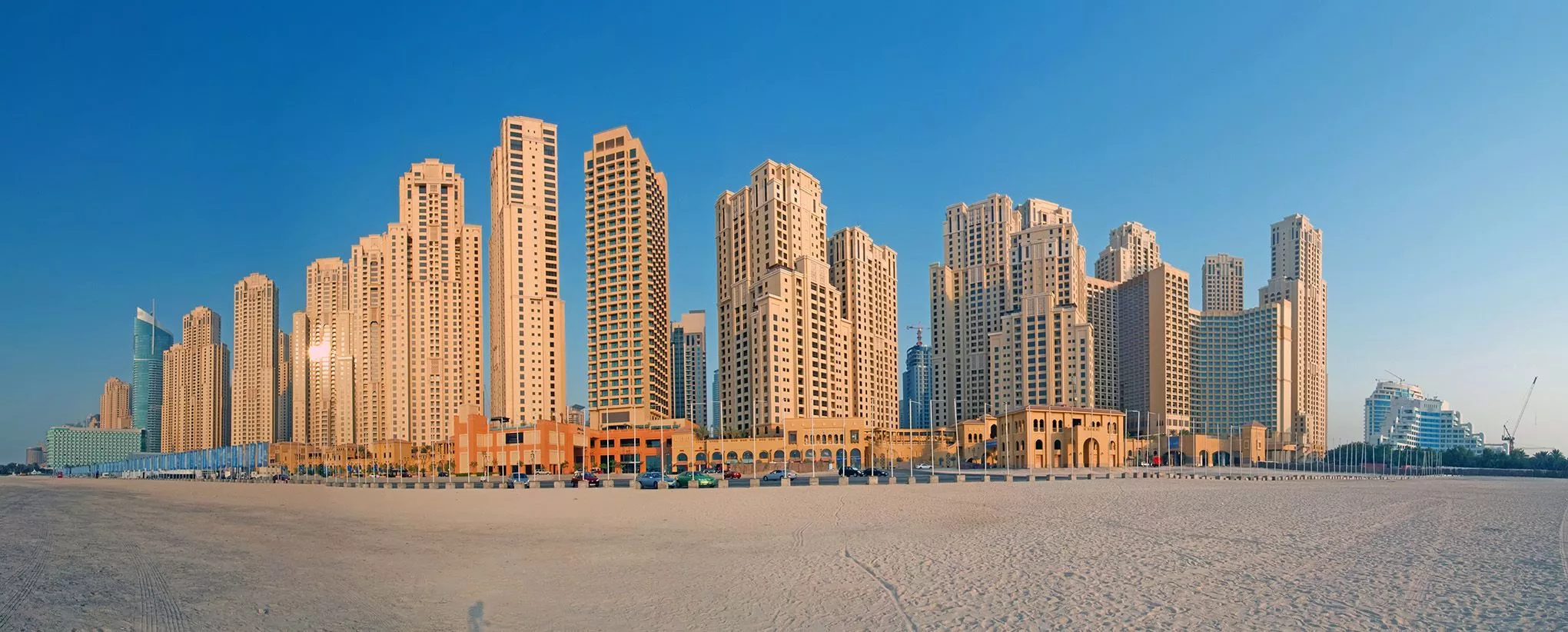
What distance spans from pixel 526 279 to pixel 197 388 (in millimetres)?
87812

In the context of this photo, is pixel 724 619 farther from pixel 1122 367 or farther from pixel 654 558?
pixel 1122 367

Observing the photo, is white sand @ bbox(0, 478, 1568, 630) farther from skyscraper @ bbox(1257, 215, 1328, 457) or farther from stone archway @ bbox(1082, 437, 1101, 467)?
skyscraper @ bbox(1257, 215, 1328, 457)

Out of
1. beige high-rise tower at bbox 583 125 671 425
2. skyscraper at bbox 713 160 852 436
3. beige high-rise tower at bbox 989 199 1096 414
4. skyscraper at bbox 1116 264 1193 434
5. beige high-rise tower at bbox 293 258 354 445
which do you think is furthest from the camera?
skyscraper at bbox 1116 264 1193 434

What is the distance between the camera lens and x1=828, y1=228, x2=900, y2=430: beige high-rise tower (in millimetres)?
154000

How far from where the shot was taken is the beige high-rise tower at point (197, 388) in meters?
155

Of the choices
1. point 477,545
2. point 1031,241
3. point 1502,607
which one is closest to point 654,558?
point 477,545

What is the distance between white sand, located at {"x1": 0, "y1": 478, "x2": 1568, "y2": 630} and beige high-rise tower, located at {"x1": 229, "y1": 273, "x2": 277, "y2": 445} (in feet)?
263

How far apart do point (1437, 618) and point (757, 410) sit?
371ft

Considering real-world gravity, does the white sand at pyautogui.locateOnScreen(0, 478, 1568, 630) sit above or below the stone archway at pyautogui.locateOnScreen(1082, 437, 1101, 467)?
above

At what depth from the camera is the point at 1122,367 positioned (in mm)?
188000

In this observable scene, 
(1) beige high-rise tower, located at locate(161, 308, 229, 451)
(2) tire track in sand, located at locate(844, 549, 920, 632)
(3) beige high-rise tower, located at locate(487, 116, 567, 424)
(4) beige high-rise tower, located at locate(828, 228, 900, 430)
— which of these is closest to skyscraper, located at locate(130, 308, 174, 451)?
(1) beige high-rise tower, located at locate(161, 308, 229, 451)

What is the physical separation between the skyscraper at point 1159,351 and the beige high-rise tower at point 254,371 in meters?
148

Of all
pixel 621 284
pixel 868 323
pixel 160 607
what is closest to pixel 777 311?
pixel 621 284

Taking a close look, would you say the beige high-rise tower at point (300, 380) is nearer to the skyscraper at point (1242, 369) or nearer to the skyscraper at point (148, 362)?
the skyscraper at point (148, 362)
